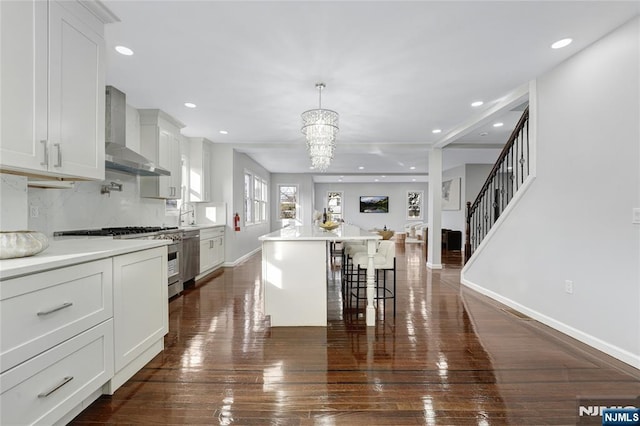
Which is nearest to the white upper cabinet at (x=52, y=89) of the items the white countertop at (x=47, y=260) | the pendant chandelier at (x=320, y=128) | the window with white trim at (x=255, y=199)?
the white countertop at (x=47, y=260)

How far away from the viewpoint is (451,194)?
31.5ft

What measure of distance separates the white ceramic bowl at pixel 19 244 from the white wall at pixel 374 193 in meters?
11.9

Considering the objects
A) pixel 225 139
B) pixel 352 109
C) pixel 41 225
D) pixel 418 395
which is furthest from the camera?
pixel 225 139

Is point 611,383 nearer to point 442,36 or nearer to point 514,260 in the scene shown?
point 514,260

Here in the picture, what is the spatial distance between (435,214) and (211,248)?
182 inches

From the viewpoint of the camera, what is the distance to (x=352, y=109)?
4.18 metres

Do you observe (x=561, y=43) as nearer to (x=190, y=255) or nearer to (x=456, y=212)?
(x=190, y=255)

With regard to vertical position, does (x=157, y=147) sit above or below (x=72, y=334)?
above

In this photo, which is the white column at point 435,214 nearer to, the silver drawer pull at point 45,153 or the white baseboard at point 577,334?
the white baseboard at point 577,334

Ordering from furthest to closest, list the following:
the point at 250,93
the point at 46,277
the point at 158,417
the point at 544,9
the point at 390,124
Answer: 1. the point at 390,124
2. the point at 250,93
3. the point at 544,9
4. the point at 158,417
5. the point at 46,277

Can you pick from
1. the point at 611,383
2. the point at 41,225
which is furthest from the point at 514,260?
the point at 41,225

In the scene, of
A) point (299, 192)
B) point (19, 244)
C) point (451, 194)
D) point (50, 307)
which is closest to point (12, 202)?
point (19, 244)

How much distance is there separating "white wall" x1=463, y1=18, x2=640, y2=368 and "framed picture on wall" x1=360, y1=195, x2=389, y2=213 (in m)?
9.82

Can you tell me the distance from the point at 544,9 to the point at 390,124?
110 inches
